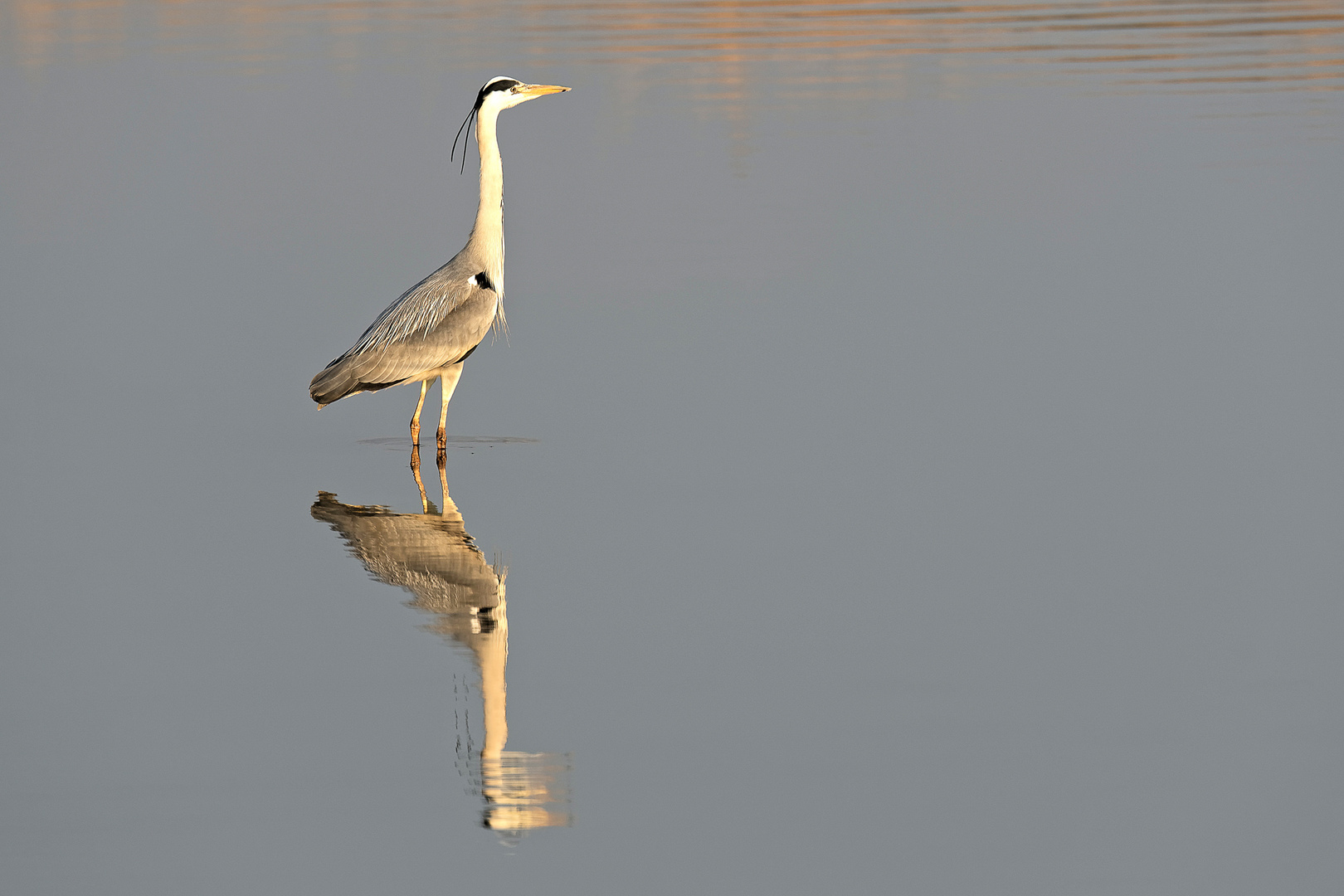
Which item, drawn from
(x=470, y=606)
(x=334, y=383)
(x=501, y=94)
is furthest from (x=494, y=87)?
(x=470, y=606)

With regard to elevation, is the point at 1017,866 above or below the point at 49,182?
below

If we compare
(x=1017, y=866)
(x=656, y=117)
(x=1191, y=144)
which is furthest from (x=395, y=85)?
(x=1017, y=866)

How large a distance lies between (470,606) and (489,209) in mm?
3941

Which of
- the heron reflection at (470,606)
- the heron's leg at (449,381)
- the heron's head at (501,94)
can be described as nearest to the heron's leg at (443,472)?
the heron reflection at (470,606)

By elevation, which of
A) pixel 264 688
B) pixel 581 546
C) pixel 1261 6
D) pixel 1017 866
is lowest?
pixel 1017 866

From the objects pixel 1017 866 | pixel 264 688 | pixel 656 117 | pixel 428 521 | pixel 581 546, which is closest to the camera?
pixel 1017 866

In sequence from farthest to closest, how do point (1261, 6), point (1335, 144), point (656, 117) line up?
point (1261, 6), point (656, 117), point (1335, 144)

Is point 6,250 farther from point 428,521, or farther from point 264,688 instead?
point 264,688

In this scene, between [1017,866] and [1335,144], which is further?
[1335,144]

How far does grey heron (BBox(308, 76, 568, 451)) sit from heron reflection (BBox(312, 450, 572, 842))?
20.5 inches

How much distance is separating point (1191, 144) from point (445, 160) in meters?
6.98

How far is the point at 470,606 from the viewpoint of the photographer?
697cm

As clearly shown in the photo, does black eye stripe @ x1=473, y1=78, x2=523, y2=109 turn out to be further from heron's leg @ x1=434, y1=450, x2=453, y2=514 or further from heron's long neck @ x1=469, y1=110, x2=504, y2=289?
heron's leg @ x1=434, y1=450, x2=453, y2=514

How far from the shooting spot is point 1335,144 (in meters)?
15.6
